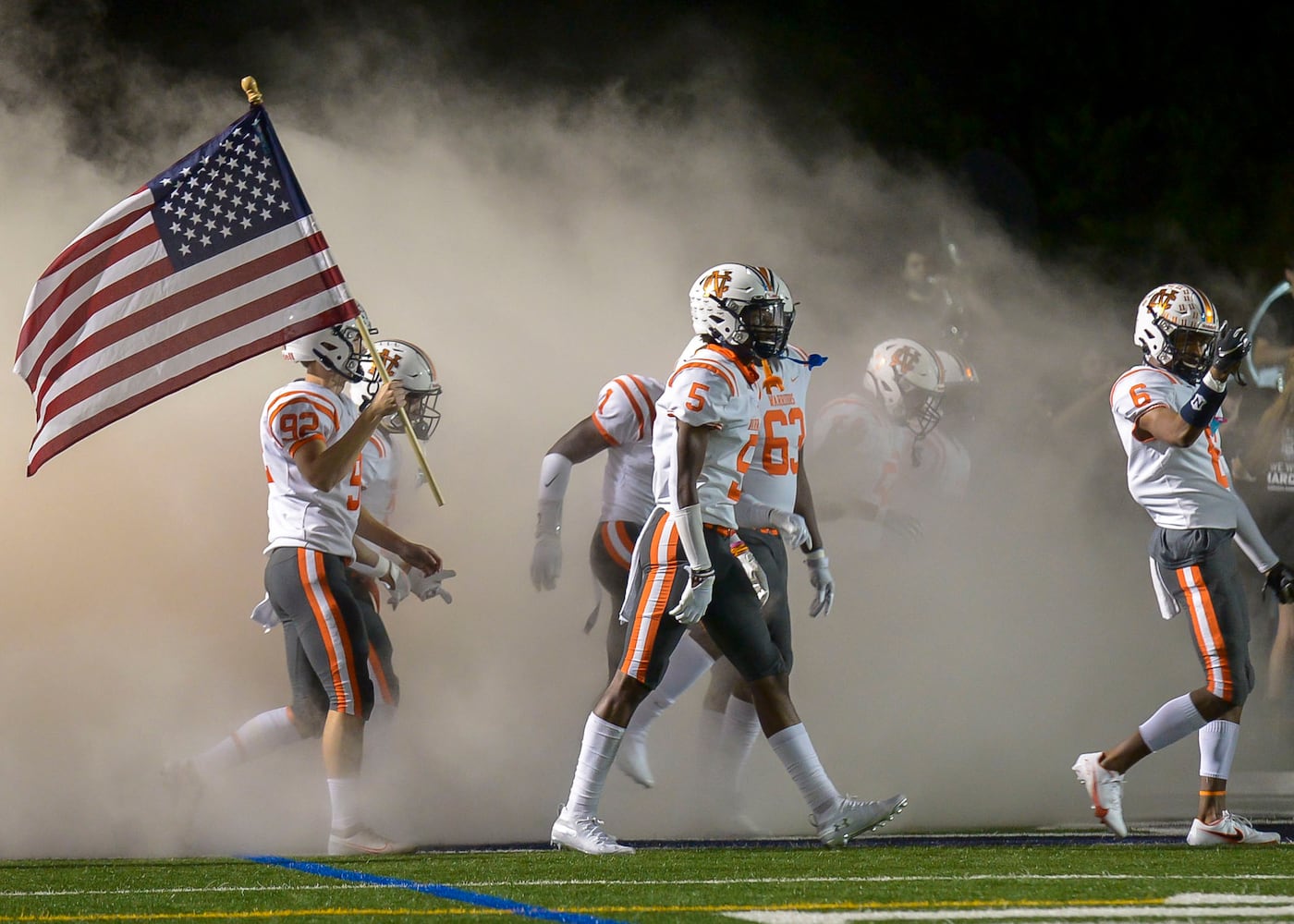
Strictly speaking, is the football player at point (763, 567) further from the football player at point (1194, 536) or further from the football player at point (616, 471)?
the football player at point (1194, 536)

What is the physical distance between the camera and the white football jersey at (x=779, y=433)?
558 cm

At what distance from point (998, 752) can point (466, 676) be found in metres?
2.37

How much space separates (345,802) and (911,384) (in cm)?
344

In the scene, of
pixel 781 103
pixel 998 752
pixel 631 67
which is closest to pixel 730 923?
pixel 998 752

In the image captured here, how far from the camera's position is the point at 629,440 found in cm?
632

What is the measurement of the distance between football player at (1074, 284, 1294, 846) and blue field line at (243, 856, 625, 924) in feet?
7.96

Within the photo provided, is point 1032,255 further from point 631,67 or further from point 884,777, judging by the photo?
point 884,777

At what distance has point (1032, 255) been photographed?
1045 cm

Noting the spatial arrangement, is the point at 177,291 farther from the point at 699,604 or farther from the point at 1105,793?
the point at 1105,793

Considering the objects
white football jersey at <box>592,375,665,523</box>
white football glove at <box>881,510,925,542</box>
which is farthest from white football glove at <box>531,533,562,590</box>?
white football glove at <box>881,510,925,542</box>

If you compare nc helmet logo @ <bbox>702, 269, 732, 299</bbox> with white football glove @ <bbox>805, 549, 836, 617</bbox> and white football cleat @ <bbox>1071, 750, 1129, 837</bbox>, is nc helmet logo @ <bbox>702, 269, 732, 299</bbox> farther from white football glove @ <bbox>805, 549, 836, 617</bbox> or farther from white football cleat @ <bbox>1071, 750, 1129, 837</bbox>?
white football cleat @ <bbox>1071, 750, 1129, 837</bbox>

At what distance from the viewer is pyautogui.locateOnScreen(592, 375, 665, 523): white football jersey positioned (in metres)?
6.29

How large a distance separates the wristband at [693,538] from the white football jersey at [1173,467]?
156cm

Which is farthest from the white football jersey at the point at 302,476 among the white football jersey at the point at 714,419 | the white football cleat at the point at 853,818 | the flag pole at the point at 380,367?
the white football cleat at the point at 853,818
